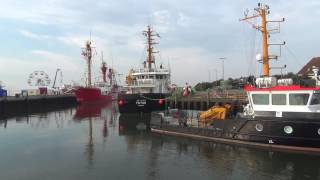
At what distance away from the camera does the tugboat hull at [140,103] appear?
45.0 m

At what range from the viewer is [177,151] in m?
24.0

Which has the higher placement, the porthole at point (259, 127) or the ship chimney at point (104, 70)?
the ship chimney at point (104, 70)

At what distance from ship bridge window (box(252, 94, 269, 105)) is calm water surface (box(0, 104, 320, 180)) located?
2.79m

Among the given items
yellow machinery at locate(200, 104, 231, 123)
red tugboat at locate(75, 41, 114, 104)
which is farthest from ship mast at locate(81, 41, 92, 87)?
yellow machinery at locate(200, 104, 231, 123)

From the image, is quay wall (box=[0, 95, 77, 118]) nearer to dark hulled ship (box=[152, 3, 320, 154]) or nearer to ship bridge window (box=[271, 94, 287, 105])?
dark hulled ship (box=[152, 3, 320, 154])

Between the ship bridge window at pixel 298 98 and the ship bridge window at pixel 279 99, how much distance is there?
1.13 feet

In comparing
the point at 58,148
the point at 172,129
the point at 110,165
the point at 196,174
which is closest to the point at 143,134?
the point at 172,129

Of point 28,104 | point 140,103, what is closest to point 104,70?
point 28,104

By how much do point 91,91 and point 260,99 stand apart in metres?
61.0

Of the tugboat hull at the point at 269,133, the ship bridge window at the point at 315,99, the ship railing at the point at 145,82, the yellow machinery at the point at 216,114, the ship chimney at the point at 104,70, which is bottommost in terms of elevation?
the tugboat hull at the point at 269,133

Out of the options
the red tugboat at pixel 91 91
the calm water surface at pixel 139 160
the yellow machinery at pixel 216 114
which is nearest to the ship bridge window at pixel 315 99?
the calm water surface at pixel 139 160

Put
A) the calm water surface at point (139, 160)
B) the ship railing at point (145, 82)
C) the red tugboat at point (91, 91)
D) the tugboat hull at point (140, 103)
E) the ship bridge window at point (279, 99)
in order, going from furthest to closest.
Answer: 1. the red tugboat at point (91, 91)
2. the ship railing at point (145, 82)
3. the tugboat hull at point (140, 103)
4. the ship bridge window at point (279, 99)
5. the calm water surface at point (139, 160)

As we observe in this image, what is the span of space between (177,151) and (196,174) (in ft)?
17.7

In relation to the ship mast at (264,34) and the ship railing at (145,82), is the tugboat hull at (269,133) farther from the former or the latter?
the ship railing at (145,82)
